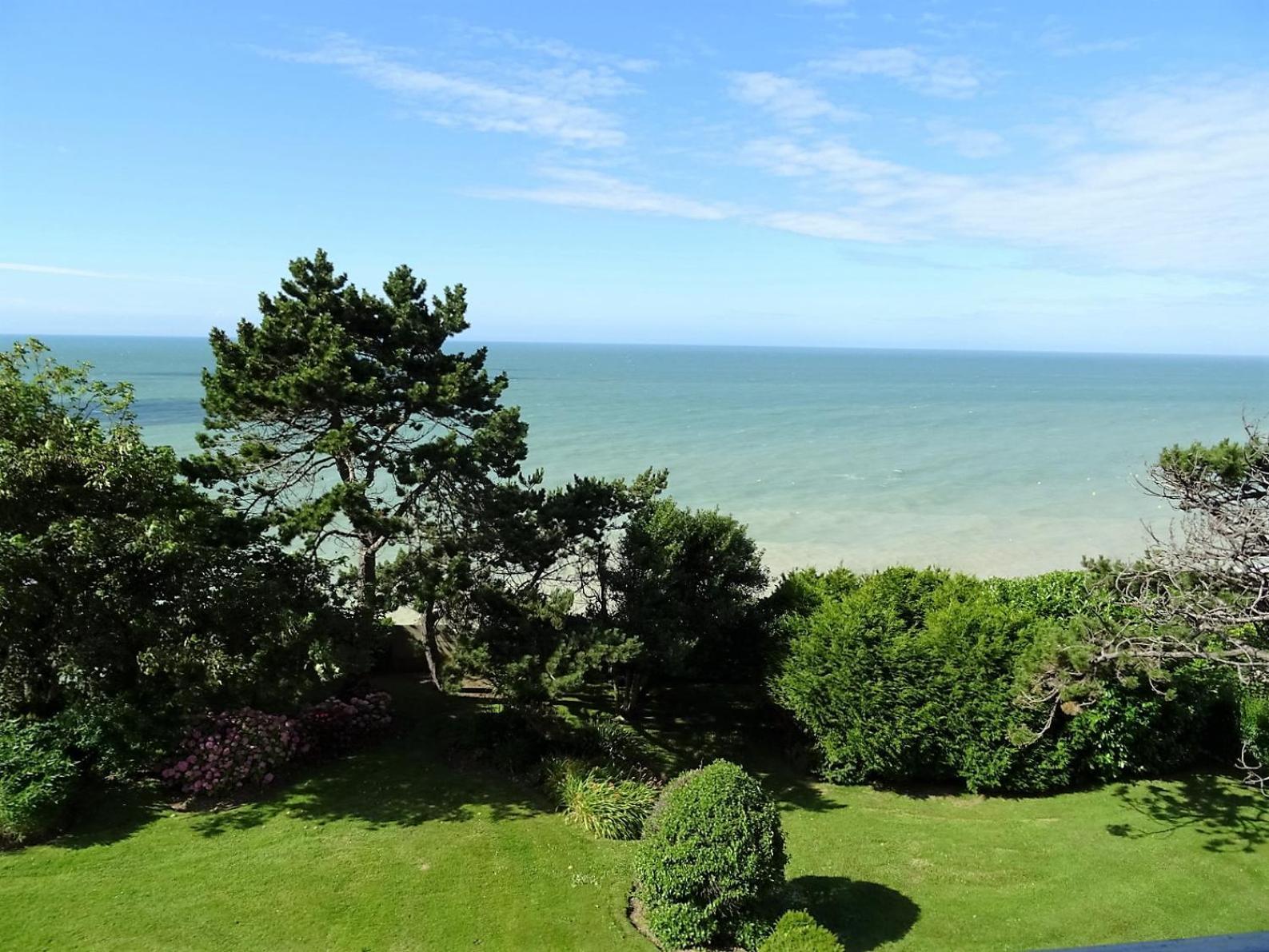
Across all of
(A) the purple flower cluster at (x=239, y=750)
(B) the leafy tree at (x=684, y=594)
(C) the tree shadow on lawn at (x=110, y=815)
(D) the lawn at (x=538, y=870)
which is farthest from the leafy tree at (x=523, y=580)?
(C) the tree shadow on lawn at (x=110, y=815)

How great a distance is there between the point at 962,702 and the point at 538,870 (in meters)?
6.55

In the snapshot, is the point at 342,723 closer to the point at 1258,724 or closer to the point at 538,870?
the point at 538,870

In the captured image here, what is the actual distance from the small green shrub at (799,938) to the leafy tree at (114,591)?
21.9ft

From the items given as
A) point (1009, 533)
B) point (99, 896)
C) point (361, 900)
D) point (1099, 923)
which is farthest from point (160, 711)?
point (1009, 533)

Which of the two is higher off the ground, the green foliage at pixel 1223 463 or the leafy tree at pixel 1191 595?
the green foliage at pixel 1223 463

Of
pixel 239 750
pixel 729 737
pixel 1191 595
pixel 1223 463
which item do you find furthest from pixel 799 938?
pixel 1223 463

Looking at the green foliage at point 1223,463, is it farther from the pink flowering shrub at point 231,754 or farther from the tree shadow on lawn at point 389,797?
the pink flowering shrub at point 231,754

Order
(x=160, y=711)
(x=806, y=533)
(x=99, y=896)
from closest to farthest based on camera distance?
(x=99, y=896), (x=160, y=711), (x=806, y=533)

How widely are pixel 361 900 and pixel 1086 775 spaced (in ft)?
35.3

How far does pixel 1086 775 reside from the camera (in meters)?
12.4

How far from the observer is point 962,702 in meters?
11.8

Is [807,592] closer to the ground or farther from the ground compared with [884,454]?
farther from the ground

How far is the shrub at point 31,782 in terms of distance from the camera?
9453 millimetres

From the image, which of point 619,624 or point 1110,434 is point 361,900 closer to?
point 619,624
